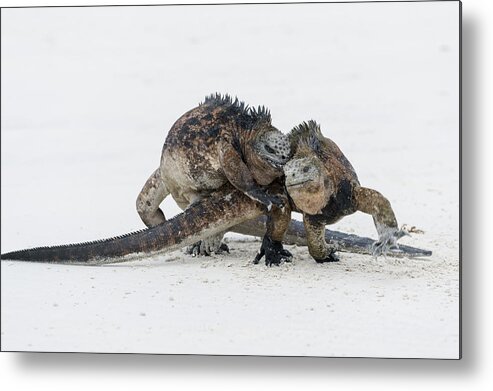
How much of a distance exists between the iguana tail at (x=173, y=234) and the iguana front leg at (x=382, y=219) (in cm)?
47

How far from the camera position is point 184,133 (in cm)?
482

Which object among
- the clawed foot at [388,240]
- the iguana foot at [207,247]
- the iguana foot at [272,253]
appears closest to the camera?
the clawed foot at [388,240]

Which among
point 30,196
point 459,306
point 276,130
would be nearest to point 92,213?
point 30,196

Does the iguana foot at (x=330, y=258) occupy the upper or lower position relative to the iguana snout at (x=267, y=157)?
lower

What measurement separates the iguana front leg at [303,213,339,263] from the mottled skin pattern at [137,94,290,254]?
0.17 metres

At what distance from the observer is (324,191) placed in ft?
15.1

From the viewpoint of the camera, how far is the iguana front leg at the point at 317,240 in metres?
4.74

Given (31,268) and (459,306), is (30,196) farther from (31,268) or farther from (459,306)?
(459,306)

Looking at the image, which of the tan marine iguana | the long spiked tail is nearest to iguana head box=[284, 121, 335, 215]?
the tan marine iguana

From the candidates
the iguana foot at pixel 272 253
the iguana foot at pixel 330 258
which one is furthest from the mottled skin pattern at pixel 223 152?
the iguana foot at pixel 330 258

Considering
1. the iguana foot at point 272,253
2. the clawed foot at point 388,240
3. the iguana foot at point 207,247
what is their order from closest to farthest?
the clawed foot at point 388,240, the iguana foot at point 272,253, the iguana foot at point 207,247

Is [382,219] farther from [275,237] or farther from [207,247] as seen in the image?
[207,247]

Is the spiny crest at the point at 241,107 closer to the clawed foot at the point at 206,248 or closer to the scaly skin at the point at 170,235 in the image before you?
the scaly skin at the point at 170,235

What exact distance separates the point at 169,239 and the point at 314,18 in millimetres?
1148
